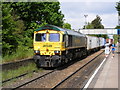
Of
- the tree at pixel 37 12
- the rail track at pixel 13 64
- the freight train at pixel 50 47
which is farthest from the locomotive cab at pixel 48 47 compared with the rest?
the tree at pixel 37 12

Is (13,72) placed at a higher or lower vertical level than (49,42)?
lower

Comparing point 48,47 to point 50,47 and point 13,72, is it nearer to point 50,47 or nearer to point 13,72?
point 50,47

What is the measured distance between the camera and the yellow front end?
602 inches

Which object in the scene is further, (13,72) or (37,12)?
(37,12)

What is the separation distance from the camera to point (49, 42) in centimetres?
1549

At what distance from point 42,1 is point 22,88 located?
20658 millimetres

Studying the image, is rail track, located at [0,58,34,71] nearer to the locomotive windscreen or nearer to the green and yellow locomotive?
the green and yellow locomotive

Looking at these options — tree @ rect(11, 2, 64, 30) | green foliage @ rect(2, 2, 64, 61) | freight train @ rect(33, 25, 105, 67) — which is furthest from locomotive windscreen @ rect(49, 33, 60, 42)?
tree @ rect(11, 2, 64, 30)

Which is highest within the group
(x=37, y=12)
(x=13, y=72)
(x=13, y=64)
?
(x=37, y=12)

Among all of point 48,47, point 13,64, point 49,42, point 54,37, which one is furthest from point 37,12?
point 13,64

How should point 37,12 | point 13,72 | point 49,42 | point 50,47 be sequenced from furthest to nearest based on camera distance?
1. point 37,12
2. point 49,42
3. point 50,47
4. point 13,72

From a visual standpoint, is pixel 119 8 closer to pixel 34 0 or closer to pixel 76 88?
pixel 34 0

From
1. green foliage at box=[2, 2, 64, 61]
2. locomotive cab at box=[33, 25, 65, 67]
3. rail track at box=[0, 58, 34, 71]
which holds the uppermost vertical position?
green foliage at box=[2, 2, 64, 61]

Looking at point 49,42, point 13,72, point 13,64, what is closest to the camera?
point 13,72
